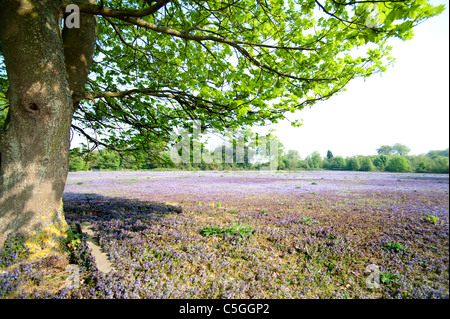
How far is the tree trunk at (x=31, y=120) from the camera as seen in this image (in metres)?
3.17

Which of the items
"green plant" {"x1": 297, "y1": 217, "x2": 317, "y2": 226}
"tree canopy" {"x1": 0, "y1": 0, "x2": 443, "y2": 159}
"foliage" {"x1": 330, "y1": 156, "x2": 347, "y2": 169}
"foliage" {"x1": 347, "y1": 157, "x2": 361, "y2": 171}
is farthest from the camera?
"foliage" {"x1": 330, "y1": 156, "x2": 347, "y2": 169}

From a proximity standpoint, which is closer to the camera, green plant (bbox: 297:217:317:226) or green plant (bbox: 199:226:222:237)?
green plant (bbox: 199:226:222:237)

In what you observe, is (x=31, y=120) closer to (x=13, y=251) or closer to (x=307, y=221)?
(x=13, y=251)

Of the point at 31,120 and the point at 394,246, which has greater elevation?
the point at 31,120

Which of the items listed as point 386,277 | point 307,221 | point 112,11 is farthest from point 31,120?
point 307,221

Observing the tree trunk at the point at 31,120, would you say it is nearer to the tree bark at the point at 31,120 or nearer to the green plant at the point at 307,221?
the tree bark at the point at 31,120

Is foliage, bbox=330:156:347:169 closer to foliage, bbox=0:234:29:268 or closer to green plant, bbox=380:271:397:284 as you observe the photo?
green plant, bbox=380:271:397:284

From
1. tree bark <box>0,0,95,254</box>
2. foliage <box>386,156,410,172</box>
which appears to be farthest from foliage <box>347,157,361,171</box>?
tree bark <box>0,0,95,254</box>

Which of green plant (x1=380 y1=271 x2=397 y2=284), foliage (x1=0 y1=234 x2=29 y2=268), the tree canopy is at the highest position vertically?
the tree canopy

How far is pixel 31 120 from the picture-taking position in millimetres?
3283

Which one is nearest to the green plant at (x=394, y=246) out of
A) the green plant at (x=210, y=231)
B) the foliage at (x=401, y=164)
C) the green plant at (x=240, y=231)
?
the foliage at (x=401, y=164)

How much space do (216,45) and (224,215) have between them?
5982 mm

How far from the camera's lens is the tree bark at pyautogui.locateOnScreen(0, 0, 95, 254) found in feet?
10.4

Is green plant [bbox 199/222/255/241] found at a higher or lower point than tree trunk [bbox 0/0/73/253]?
lower
